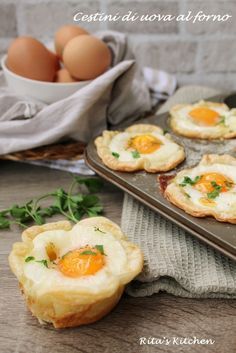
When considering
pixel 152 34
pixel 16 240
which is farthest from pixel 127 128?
pixel 152 34

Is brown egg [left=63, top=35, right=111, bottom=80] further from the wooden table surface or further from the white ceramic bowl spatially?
the wooden table surface

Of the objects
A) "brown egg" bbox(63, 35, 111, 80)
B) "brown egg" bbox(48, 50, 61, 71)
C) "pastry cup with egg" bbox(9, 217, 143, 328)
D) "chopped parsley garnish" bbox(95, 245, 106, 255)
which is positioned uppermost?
"brown egg" bbox(63, 35, 111, 80)

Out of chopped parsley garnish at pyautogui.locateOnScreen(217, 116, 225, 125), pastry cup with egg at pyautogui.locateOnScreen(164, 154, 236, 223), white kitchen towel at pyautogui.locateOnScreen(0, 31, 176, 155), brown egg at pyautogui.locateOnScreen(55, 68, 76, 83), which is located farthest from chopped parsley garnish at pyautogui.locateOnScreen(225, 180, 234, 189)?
brown egg at pyautogui.locateOnScreen(55, 68, 76, 83)

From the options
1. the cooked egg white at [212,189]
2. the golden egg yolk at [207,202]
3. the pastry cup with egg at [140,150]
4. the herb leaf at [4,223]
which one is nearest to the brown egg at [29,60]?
the pastry cup with egg at [140,150]

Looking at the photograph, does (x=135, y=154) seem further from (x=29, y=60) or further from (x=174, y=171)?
(x=29, y=60)

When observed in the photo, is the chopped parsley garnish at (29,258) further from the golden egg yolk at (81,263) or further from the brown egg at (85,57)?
the brown egg at (85,57)
